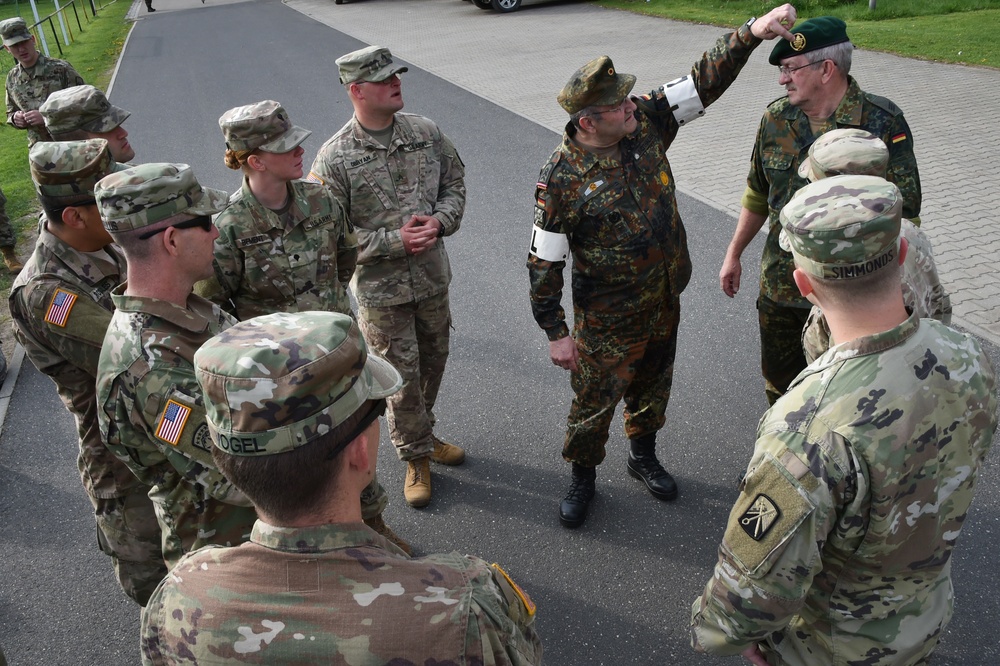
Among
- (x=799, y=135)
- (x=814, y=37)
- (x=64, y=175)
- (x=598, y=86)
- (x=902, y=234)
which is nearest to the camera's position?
(x=902, y=234)

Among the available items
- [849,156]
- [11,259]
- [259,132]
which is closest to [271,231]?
Result: [259,132]

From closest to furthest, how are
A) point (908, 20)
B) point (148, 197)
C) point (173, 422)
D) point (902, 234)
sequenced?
point (173, 422), point (148, 197), point (902, 234), point (908, 20)

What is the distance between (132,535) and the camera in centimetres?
304

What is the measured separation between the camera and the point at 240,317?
11.4 ft

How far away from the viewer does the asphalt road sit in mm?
3340

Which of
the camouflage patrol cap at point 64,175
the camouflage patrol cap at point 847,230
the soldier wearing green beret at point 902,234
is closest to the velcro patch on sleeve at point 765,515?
the camouflage patrol cap at point 847,230

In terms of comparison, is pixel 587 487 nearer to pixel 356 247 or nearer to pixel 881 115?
pixel 356 247

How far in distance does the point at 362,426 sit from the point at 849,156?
2087 millimetres

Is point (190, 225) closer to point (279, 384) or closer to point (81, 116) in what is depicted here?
point (279, 384)

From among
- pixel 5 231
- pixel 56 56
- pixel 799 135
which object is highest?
pixel 799 135

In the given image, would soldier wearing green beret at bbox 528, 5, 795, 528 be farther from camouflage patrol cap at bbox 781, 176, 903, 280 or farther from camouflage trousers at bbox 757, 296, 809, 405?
camouflage patrol cap at bbox 781, 176, 903, 280

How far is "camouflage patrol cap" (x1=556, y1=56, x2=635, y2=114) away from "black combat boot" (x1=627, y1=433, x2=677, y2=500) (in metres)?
1.68

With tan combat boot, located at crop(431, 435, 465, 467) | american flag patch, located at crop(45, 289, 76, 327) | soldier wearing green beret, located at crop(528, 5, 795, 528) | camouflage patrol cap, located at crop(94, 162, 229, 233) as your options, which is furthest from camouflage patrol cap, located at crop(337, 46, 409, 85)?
tan combat boot, located at crop(431, 435, 465, 467)

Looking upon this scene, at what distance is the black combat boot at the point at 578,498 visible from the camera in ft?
12.5
